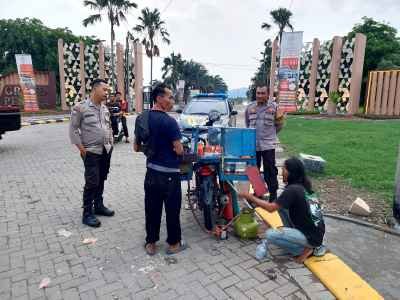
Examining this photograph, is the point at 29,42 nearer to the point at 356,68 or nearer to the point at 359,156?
the point at 356,68

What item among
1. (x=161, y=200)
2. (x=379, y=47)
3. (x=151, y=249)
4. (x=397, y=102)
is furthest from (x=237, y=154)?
(x=379, y=47)

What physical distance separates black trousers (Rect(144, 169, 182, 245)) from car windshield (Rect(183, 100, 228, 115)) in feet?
19.0

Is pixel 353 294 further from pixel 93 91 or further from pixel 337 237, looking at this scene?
pixel 93 91

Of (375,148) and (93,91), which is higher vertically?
(93,91)

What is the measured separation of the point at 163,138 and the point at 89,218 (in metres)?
1.77

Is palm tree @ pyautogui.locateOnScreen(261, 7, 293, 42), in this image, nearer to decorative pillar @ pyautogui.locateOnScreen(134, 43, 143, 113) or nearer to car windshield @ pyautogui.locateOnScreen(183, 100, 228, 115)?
decorative pillar @ pyautogui.locateOnScreen(134, 43, 143, 113)

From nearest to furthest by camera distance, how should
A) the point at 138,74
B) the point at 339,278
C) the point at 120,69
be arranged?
the point at 339,278 < the point at 120,69 < the point at 138,74

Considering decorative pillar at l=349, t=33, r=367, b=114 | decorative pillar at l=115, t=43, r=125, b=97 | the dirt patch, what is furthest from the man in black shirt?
decorative pillar at l=115, t=43, r=125, b=97

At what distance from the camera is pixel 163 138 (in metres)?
3.19

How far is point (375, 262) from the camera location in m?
3.33

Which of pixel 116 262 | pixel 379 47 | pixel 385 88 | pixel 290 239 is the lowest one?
pixel 116 262

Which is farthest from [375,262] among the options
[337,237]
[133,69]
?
[133,69]

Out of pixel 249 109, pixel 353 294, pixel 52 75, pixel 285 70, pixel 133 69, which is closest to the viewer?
pixel 353 294

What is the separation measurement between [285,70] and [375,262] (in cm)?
1706
